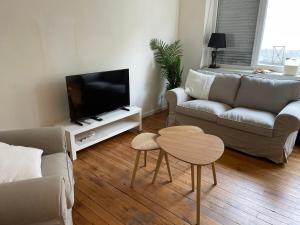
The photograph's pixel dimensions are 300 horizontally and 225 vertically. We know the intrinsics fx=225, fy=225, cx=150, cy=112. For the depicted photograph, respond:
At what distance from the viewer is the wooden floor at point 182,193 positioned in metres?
1.76

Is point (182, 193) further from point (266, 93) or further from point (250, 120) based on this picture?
point (266, 93)

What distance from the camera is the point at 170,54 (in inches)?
144

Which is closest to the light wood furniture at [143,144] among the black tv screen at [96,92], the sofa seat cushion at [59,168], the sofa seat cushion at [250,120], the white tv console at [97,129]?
the sofa seat cushion at [59,168]

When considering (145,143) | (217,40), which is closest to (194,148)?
(145,143)

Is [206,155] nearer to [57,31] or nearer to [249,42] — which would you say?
[57,31]

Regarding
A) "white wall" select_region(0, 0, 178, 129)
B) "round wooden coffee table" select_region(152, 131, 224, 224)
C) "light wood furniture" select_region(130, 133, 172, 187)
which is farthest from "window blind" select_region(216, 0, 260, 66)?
"light wood furniture" select_region(130, 133, 172, 187)

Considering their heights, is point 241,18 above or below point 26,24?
above

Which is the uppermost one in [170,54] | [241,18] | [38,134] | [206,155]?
[241,18]

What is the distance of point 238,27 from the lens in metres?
3.68

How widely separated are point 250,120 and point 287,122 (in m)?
0.36

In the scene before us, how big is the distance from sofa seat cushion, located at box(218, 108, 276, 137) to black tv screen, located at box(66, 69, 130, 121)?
135 cm

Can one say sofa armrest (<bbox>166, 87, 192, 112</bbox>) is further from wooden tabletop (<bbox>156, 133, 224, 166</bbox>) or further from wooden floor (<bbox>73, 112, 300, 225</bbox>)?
wooden tabletop (<bbox>156, 133, 224, 166</bbox>)

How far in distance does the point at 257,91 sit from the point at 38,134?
8.41ft

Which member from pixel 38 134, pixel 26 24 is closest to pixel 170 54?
pixel 26 24
